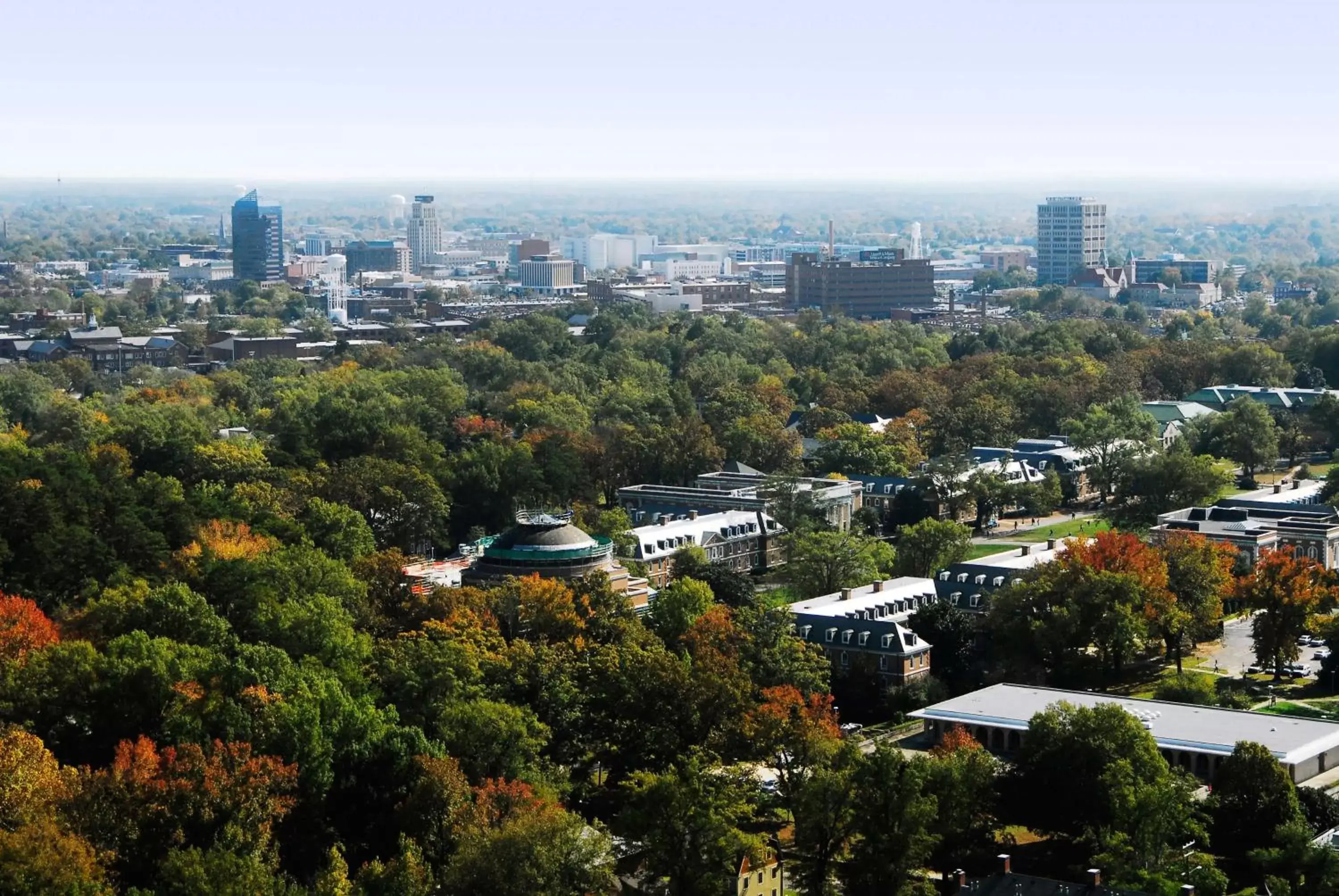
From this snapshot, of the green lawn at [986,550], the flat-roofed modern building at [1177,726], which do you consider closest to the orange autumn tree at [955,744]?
the flat-roofed modern building at [1177,726]

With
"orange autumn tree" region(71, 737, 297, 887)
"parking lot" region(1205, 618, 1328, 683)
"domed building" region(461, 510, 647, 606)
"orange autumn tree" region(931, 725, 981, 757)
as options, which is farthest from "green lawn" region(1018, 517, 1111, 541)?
"orange autumn tree" region(71, 737, 297, 887)

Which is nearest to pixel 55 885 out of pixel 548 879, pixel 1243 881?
pixel 548 879

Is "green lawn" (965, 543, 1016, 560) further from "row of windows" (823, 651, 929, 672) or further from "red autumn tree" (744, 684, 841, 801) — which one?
"red autumn tree" (744, 684, 841, 801)

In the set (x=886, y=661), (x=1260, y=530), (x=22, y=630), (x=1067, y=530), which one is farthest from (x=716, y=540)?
(x=22, y=630)

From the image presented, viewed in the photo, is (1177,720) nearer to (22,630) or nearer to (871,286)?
(22,630)

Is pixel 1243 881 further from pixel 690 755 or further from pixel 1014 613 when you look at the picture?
pixel 1014 613

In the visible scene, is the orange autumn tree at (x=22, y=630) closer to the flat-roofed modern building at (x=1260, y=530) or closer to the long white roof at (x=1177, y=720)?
the long white roof at (x=1177, y=720)
